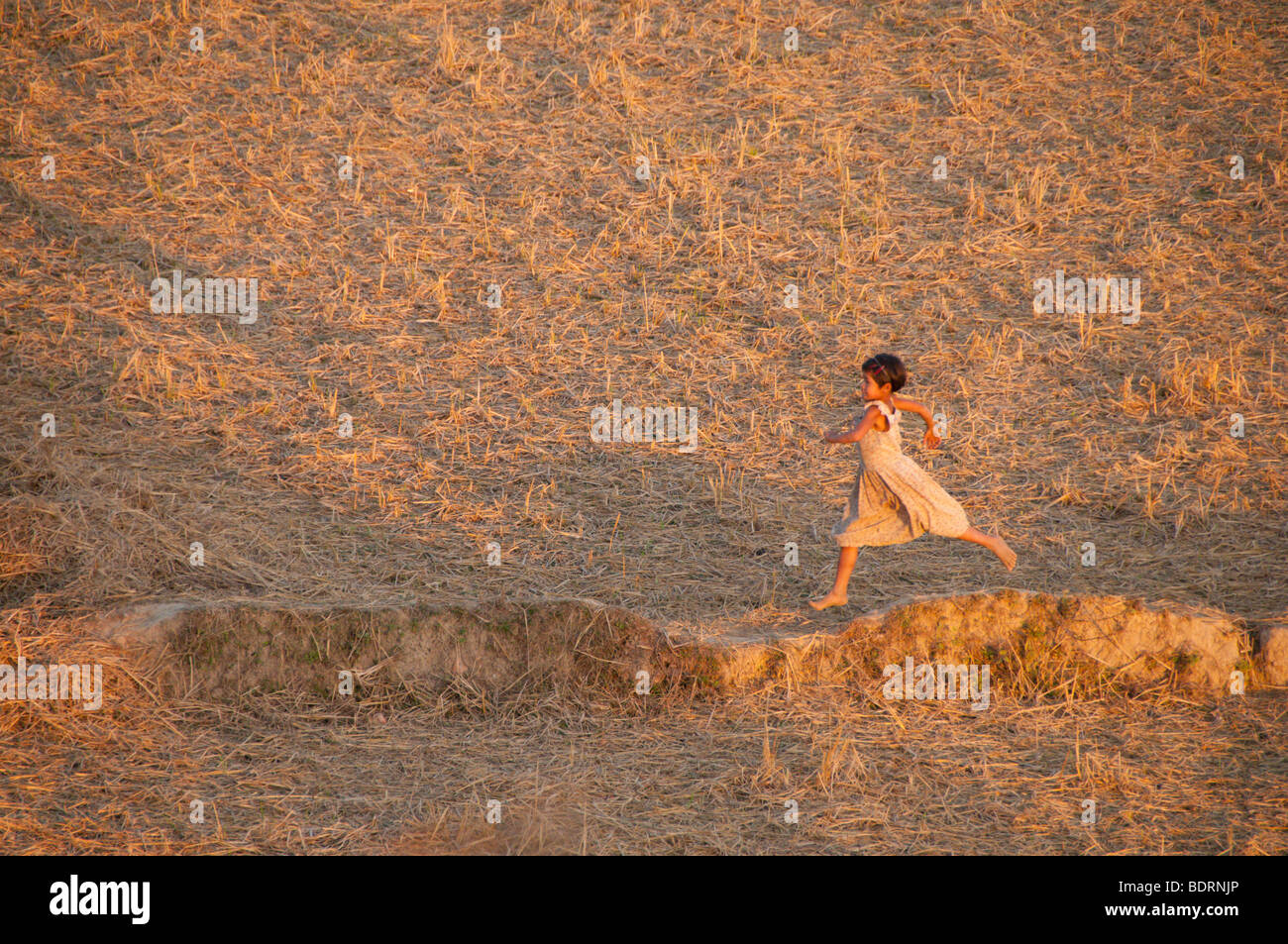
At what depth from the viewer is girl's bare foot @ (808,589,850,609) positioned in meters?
5.34

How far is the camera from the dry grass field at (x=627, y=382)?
4262mm

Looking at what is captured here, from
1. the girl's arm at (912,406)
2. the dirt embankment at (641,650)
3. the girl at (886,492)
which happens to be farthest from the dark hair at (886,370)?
the dirt embankment at (641,650)

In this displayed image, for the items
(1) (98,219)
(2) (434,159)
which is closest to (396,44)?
(2) (434,159)

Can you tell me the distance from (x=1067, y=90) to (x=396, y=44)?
689 centimetres

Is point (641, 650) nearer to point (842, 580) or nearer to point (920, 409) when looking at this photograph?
point (842, 580)

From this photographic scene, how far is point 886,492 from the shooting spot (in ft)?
17.5

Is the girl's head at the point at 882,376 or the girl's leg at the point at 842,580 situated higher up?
the girl's head at the point at 882,376

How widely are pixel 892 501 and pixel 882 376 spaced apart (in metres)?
0.65

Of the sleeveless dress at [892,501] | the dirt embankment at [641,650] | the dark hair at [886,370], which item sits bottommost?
A: the dirt embankment at [641,650]

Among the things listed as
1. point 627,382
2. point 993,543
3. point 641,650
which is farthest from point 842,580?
point 627,382

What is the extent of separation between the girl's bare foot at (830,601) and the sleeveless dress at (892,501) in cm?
26

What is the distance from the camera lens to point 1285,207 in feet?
30.4

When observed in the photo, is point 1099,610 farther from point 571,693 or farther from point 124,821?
point 124,821

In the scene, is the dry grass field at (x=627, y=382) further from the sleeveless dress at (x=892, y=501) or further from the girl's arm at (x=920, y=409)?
the girl's arm at (x=920, y=409)
